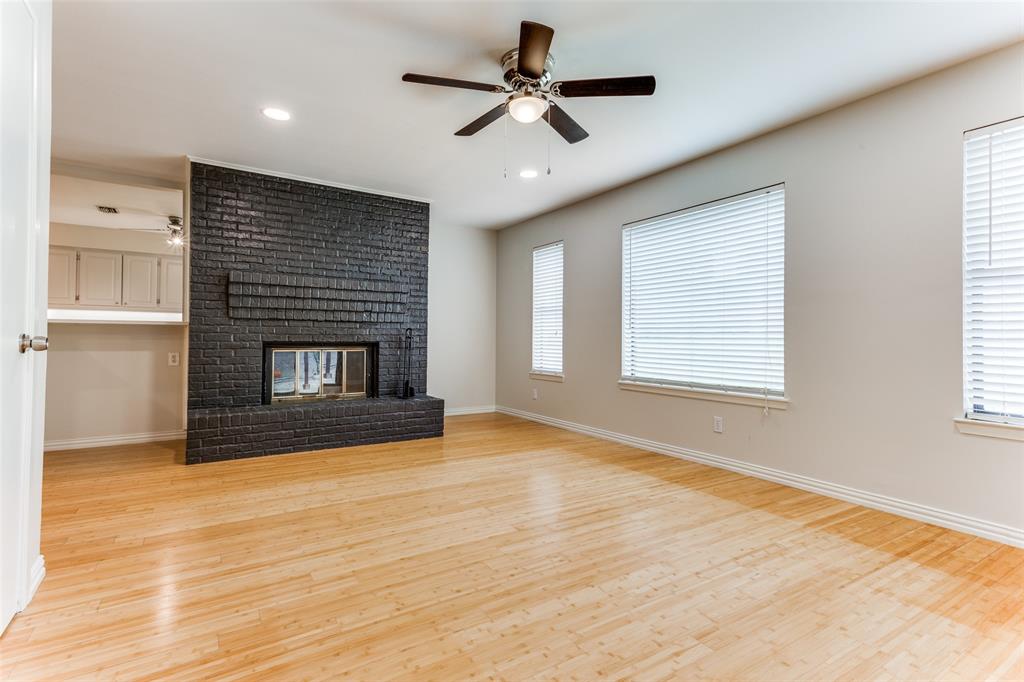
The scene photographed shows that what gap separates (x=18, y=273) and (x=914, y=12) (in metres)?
3.87

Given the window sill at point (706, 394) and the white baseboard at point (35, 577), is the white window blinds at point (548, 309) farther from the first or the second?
the white baseboard at point (35, 577)

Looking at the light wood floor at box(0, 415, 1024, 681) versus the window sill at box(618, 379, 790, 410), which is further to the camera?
the window sill at box(618, 379, 790, 410)

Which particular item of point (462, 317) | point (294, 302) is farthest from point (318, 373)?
point (462, 317)

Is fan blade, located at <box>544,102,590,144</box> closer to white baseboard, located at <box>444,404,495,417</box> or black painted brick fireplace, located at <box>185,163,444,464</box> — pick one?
black painted brick fireplace, located at <box>185,163,444,464</box>

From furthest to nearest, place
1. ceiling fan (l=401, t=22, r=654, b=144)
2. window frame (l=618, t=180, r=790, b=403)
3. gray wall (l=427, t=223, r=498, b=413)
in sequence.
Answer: gray wall (l=427, t=223, r=498, b=413)
window frame (l=618, t=180, r=790, b=403)
ceiling fan (l=401, t=22, r=654, b=144)

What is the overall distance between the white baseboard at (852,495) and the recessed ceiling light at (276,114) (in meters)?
3.92

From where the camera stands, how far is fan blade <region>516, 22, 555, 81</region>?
203cm

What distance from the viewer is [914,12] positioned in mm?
2195

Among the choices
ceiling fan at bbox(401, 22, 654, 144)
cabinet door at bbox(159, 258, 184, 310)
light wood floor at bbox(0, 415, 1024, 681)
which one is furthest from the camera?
cabinet door at bbox(159, 258, 184, 310)

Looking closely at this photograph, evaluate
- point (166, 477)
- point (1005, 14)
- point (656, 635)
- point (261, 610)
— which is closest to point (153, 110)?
point (166, 477)

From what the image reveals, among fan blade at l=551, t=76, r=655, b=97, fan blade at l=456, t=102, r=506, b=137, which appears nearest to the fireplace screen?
fan blade at l=456, t=102, r=506, b=137

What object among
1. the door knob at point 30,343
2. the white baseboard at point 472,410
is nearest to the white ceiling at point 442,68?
the door knob at point 30,343

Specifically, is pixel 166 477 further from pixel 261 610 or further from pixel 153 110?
pixel 153 110

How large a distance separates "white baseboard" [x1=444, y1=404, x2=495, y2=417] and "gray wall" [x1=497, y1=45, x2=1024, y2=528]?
3140 millimetres
